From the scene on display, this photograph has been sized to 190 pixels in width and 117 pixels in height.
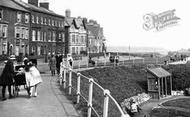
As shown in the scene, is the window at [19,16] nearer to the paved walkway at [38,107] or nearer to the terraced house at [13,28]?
the terraced house at [13,28]

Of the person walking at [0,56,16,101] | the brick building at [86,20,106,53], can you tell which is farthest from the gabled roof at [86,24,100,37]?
the person walking at [0,56,16,101]

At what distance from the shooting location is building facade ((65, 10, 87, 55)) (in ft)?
202

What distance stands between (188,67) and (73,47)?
3045cm

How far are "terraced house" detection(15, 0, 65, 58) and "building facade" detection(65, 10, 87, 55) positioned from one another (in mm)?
2149

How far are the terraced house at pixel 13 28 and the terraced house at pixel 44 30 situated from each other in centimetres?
164

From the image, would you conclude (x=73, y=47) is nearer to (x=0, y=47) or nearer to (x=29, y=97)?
(x=0, y=47)

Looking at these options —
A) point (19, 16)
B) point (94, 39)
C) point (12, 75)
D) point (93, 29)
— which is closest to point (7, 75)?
point (12, 75)

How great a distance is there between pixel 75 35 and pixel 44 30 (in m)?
12.5

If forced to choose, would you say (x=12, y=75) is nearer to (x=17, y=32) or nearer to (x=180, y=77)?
(x=180, y=77)

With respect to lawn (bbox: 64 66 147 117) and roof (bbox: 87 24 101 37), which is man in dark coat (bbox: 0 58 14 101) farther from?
roof (bbox: 87 24 101 37)

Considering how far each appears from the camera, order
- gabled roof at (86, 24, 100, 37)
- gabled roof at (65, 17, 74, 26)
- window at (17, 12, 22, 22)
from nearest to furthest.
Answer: window at (17, 12, 22, 22)
gabled roof at (65, 17, 74, 26)
gabled roof at (86, 24, 100, 37)

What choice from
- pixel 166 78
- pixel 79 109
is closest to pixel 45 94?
pixel 79 109

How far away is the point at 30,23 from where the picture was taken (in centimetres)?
4747

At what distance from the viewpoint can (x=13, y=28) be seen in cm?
4222
